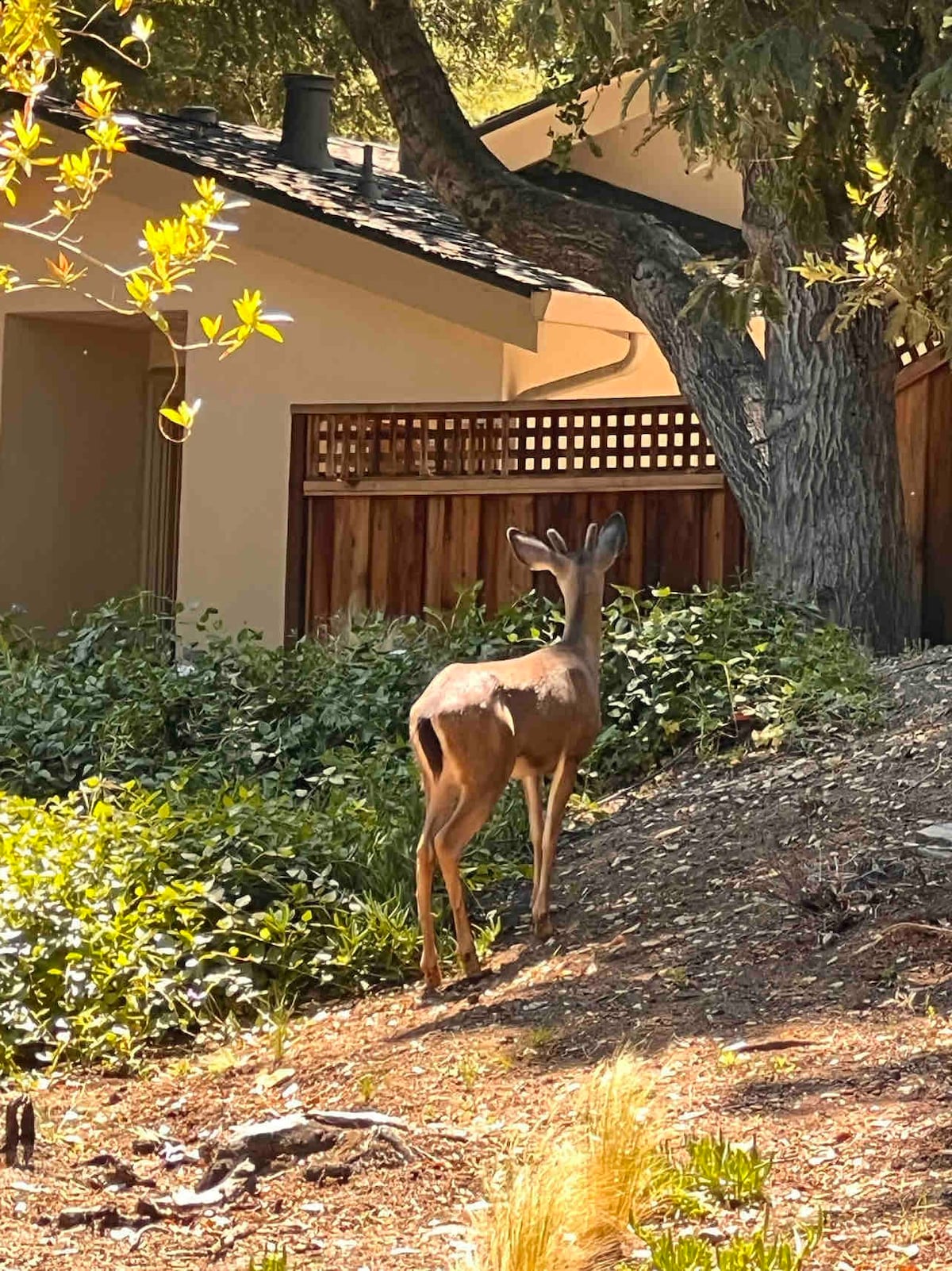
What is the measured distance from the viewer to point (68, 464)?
17.0m

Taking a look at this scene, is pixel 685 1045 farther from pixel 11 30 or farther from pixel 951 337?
pixel 11 30

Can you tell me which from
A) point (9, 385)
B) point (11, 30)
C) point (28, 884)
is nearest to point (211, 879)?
point (28, 884)

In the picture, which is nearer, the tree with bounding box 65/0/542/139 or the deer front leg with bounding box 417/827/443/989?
the deer front leg with bounding box 417/827/443/989

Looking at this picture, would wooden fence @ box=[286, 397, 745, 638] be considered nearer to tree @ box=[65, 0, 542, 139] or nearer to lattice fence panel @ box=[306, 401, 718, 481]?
lattice fence panel @ box=[306, 401, 718, 481]

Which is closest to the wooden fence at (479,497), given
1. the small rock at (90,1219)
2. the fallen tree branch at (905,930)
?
the fallen tree branch at (905,930)

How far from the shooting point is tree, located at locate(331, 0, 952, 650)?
6898 millimetres

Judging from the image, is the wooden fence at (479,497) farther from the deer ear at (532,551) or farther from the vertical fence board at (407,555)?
the deer ear at (532,551)

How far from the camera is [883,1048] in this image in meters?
6.03

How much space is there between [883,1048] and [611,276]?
720 cm

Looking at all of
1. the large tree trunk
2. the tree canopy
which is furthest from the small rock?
the large tree trunk

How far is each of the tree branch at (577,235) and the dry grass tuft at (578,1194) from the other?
6946mm

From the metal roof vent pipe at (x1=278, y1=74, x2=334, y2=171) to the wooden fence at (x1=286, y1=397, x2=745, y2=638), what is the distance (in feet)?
11.7

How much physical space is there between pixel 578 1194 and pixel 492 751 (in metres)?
2.85

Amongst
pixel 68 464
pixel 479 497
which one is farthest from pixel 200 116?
A: pixel 479 497
